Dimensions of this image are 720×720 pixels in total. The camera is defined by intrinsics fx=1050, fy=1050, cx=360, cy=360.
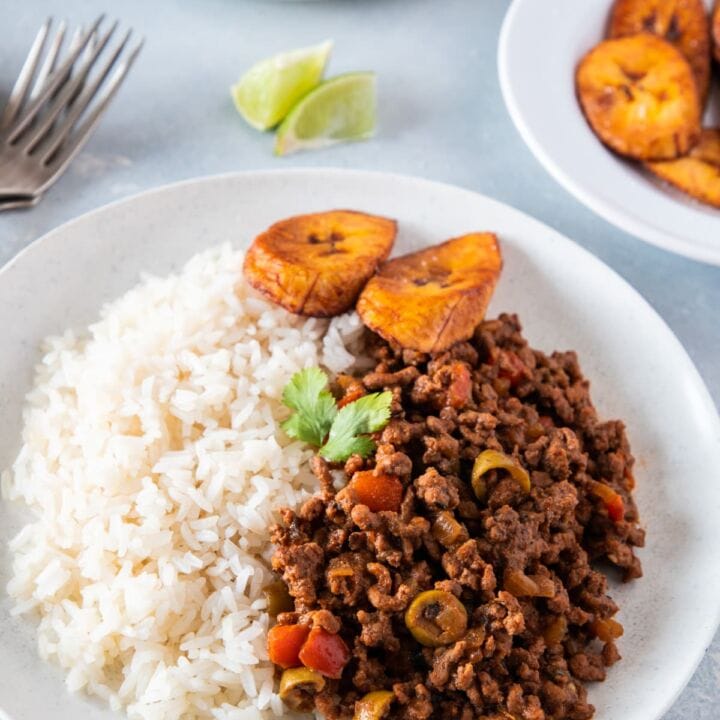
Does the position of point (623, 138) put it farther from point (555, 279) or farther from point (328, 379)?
point (328, 379)

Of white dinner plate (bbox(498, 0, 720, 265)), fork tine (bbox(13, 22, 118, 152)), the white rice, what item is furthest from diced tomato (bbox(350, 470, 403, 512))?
fork tine (bbox(13, 22, 118, 152))

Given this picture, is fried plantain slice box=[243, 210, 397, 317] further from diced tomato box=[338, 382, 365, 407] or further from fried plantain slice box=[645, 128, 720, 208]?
fried plantain slice box=[645, 128, 720, 208]

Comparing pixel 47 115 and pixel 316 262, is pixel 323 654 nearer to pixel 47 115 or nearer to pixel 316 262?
pixel 316 262

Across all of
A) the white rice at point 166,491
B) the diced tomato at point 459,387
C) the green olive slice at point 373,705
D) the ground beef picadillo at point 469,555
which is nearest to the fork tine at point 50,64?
the white rice at point 166,491

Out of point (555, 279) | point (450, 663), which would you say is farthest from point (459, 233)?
point (450, 663)

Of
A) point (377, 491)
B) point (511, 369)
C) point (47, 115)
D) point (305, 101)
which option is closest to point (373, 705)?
point (377, 491)

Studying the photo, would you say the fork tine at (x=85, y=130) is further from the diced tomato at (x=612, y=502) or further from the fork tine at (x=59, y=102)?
the diced tomato at (x=612, y=502)
